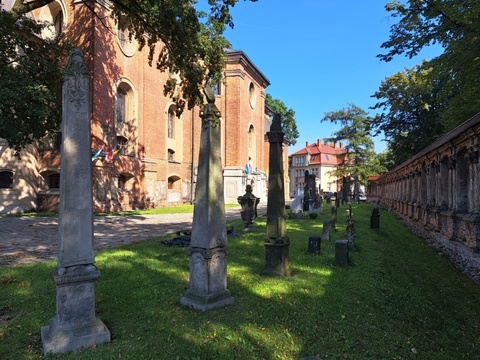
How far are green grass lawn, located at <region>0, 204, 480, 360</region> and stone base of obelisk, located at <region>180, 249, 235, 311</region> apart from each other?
0.14m

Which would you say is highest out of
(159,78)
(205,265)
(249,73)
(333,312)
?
(249,73)

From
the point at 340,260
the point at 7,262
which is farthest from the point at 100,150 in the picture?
the point at 340,260

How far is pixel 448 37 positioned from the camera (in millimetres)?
9836

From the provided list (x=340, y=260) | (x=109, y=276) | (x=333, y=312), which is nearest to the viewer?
(x=333, y=312)

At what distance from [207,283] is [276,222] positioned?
210 cm

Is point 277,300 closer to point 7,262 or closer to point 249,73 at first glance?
point 7,262

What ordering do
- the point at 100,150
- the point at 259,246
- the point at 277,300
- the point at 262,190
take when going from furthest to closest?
1. the point at 262,190
2. the point at 100,150
3. the point at 259,246
4. the point at 277,300

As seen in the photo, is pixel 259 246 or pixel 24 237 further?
pixel 24 237

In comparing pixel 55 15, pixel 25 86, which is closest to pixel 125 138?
pixel 55 15

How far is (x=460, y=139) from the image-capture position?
382 inches

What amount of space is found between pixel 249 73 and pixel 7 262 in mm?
31187

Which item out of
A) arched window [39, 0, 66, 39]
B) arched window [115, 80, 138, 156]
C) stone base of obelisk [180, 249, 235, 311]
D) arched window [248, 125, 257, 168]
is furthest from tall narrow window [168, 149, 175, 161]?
stone base of obelisk [180, 249, 235, 311]

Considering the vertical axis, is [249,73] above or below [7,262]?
above

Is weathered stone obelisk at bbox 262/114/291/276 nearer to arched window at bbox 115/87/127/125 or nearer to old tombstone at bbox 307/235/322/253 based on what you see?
old tombstone at bbox 307/235/322/253
